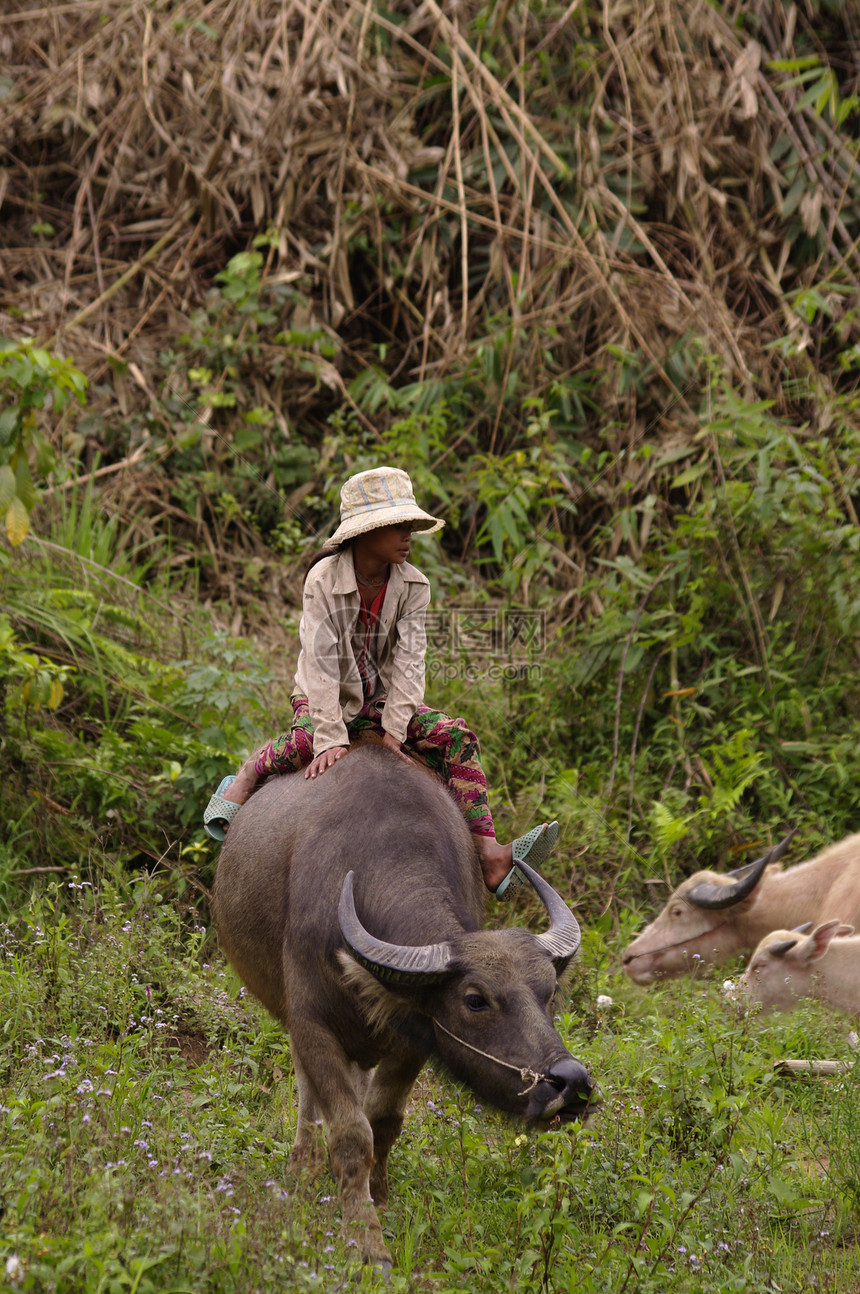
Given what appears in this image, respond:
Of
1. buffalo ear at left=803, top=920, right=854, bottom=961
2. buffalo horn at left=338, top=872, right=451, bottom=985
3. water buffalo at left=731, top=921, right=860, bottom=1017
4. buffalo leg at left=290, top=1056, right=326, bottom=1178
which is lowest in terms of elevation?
water buffalo at left=731, top=921, right=860, bottom=1017

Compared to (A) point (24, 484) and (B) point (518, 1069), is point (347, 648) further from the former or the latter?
(A) point (24, 484)

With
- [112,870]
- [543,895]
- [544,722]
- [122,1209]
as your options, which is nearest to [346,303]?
[544,722]

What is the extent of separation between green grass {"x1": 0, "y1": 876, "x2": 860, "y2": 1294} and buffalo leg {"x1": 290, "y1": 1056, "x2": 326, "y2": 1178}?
0.05m

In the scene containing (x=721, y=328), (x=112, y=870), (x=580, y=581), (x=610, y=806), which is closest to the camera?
(x=112, y=870)

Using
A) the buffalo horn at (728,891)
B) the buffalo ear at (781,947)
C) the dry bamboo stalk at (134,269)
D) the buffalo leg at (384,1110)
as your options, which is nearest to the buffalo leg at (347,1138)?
the buffalo leg at (384,1110)

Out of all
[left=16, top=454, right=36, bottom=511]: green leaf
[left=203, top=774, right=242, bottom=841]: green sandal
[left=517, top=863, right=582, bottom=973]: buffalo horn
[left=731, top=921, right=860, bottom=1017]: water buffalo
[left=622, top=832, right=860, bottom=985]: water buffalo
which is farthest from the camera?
[left=622, top=832, right=860, bottom=985]: water buffalo

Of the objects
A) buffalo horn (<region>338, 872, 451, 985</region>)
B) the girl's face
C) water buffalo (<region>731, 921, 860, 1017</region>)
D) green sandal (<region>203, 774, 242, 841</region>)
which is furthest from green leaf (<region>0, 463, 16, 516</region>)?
water buffalo (<region>731, 921, 860, 1017</region>)

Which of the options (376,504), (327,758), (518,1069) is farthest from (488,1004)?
(376,504)

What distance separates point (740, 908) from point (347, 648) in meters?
2.62

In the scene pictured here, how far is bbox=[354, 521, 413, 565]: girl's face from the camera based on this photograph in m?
3.02

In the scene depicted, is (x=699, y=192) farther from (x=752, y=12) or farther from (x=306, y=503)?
(x=306, y=503)

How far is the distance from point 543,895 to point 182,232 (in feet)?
19.7

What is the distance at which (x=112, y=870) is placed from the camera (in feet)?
14.0

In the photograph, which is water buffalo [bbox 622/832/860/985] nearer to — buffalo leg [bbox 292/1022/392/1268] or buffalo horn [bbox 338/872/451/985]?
buffalo leg [bbox 292/1022/392/1268]
